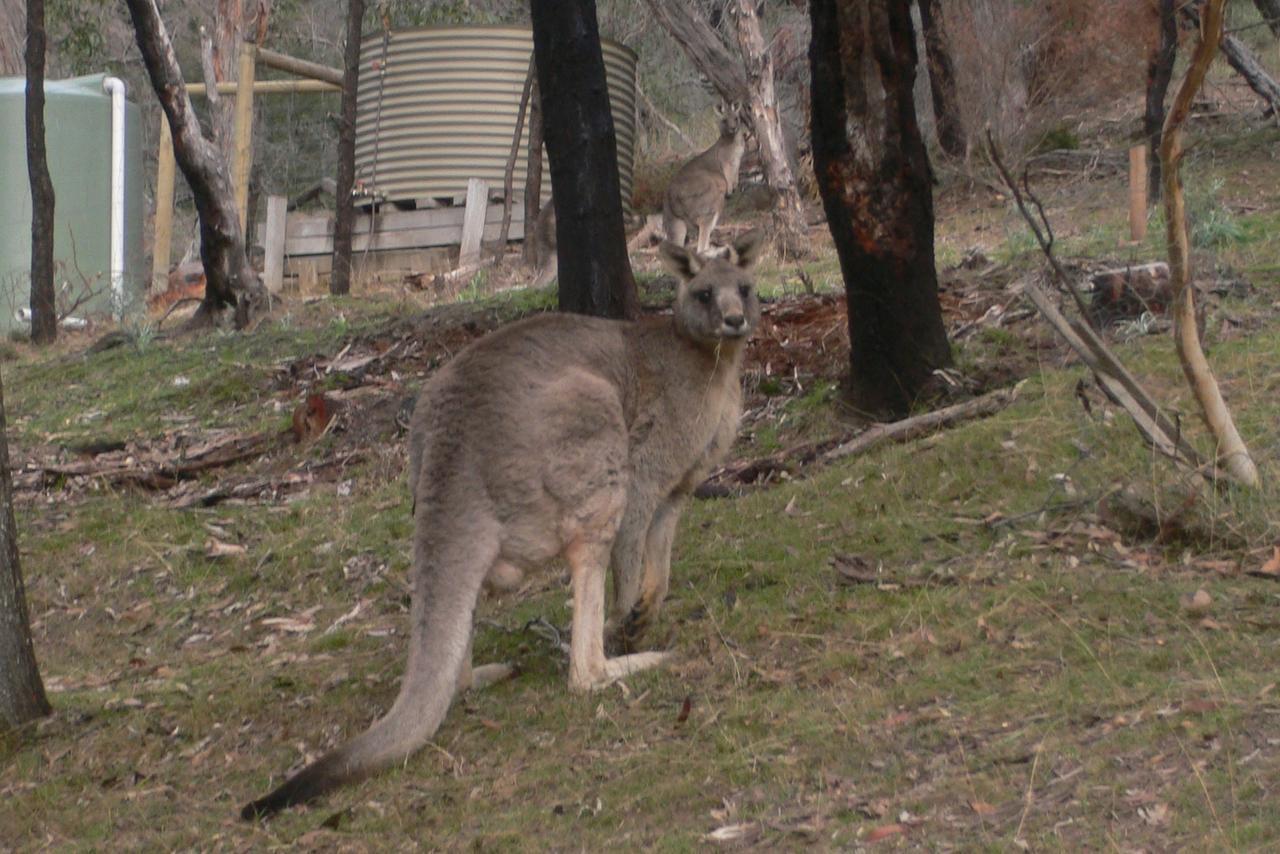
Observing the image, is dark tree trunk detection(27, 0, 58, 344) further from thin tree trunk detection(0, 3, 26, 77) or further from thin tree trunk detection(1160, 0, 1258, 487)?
thin tree trunk detection(1160, 0, 1258, 487)

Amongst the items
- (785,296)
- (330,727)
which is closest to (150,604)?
(330,727)

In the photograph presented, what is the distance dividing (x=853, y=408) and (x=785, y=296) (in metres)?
3.15

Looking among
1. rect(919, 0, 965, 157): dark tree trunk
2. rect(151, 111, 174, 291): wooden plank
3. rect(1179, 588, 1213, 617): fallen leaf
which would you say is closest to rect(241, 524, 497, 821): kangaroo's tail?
rect(1179, 588, 1213, 617): fallen leaf

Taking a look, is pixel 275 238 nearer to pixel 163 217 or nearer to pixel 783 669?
pixel 163 217

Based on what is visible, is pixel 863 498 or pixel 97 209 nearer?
pixel 863 498

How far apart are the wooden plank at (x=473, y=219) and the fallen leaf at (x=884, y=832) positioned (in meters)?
17.3

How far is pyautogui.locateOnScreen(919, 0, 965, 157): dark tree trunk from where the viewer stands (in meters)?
17.8

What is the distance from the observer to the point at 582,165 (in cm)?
996

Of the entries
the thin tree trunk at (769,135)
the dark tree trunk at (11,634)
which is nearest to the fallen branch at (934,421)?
the dark tree trunk at (11,634)

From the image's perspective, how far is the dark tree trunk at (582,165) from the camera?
32.4 ft

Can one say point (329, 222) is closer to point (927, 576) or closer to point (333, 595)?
point (333, 595)

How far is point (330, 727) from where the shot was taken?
6301 mm

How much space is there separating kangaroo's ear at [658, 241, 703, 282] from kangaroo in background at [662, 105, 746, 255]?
10.9 m

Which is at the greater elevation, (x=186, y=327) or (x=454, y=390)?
(x=454, y=390)
